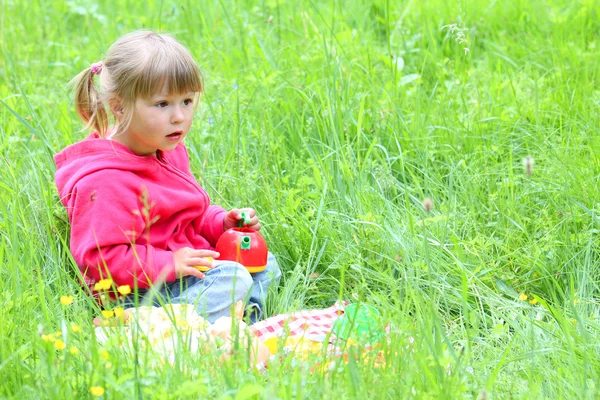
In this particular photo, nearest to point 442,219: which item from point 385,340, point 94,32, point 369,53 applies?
point 385,340

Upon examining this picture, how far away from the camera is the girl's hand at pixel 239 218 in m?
3.08

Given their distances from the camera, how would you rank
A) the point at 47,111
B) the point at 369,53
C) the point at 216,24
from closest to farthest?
the point at 47,111, the point at 369,53, the point at 216,24

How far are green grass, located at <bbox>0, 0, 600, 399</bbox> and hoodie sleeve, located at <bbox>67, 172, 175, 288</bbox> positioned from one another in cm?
12

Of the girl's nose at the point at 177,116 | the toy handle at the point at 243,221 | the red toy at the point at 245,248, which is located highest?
the girl's nose at the point at 177,116

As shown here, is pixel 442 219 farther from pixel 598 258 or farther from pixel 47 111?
pixel 47 111

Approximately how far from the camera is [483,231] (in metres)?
3.21

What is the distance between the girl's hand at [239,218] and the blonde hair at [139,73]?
1.50ft

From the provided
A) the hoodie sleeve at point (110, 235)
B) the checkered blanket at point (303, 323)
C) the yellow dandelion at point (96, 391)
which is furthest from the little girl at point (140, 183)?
the yellow dandelion at point (96, 391)

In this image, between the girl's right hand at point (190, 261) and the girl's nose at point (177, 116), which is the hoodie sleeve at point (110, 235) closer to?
the girl's right hand at point (190, 261)

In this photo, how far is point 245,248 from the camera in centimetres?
296

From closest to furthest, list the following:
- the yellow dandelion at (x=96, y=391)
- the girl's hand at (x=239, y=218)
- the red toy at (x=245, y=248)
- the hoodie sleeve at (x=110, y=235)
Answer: the yellow dandelion at (x=96, y=391), the hoodie sleeve at (x=110, y=235), the red toy at (x=245, y=248), the girl's hand at (x=239, y=218)

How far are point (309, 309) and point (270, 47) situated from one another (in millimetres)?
1816

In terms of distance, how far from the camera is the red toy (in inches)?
116

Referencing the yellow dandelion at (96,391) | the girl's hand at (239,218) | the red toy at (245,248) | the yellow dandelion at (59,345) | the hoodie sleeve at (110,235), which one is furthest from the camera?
the girl's hand at (239,218)
